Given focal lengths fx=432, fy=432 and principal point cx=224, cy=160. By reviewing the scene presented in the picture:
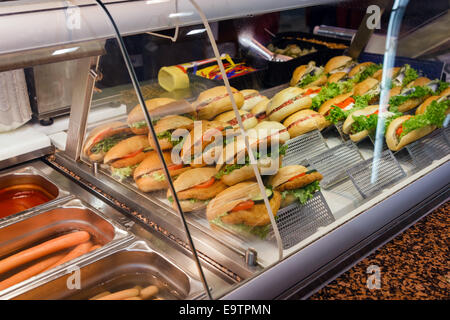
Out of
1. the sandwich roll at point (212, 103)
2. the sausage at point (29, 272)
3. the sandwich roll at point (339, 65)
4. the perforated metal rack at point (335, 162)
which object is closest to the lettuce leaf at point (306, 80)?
the sandwich roll at point (339, 65)

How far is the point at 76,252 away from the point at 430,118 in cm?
201

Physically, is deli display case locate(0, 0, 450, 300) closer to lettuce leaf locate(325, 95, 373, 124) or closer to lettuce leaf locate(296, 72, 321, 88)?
lettuce leaf locate(325, 95, 373, 124)

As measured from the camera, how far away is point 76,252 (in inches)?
60.6

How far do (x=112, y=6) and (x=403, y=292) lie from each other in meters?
1.41

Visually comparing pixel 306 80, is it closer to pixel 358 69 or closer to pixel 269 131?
pixel 358 69

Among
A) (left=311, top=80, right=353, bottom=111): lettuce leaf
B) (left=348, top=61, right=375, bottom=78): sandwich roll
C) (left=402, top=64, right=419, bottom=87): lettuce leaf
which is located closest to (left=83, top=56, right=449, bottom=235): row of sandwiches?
(left=311, top=80, right=353, bottom=111): lettuce leaf

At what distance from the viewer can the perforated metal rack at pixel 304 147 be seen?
6.72 feet

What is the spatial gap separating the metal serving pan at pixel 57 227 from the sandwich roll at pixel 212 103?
0.53 m

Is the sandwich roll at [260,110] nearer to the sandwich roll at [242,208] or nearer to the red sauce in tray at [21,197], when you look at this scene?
the sandwich roll at [242,208]

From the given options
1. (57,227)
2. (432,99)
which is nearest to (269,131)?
(57,227)

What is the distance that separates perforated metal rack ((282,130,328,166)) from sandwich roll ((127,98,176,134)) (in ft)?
2.19

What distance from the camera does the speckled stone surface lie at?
157 cm

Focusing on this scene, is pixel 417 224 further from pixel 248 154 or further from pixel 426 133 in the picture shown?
pixel 248 154

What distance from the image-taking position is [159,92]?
5.25 ft
